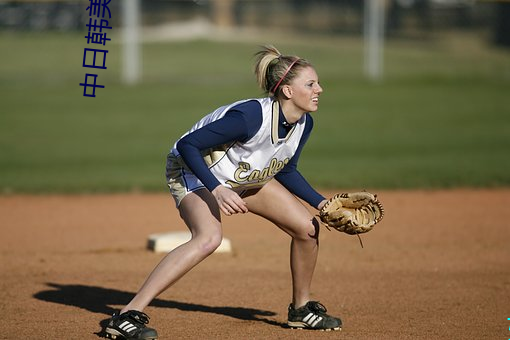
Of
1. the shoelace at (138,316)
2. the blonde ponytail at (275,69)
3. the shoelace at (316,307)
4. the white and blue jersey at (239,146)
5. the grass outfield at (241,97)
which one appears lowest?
Answer: the grass outfield at (241,97)

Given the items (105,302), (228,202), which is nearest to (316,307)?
(228,202)

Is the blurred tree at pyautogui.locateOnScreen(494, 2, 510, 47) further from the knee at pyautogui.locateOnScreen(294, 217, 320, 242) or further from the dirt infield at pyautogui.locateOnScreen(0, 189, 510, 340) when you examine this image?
the knee at pyautogui.locateOnScreen(294, 217, 320, 242)

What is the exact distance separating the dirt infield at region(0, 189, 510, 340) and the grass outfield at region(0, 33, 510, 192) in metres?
1.89

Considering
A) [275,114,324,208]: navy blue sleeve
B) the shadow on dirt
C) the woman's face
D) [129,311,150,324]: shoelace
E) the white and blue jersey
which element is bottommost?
the shadow on dirt

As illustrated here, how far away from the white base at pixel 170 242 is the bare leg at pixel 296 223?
6.93 ft

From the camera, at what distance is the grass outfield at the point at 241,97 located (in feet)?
36.7

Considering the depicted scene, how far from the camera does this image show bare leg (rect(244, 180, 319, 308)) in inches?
183

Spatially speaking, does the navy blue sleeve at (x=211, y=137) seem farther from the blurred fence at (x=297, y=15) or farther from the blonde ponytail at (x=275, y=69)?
the blurred fence at (x=297, y=15)

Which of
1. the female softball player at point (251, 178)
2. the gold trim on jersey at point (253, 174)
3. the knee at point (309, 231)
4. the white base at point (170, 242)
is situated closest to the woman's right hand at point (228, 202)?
the female softball player at point (251, 178)

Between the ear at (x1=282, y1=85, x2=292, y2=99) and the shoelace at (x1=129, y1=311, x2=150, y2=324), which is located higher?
the ear at (x1=282, y1=85, x2=292, y2=99)

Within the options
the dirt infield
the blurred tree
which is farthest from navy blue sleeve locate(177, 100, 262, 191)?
the blurred tree

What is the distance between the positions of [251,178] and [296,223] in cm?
36

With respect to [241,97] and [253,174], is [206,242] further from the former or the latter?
[241,97]

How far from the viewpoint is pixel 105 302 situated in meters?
5.39
